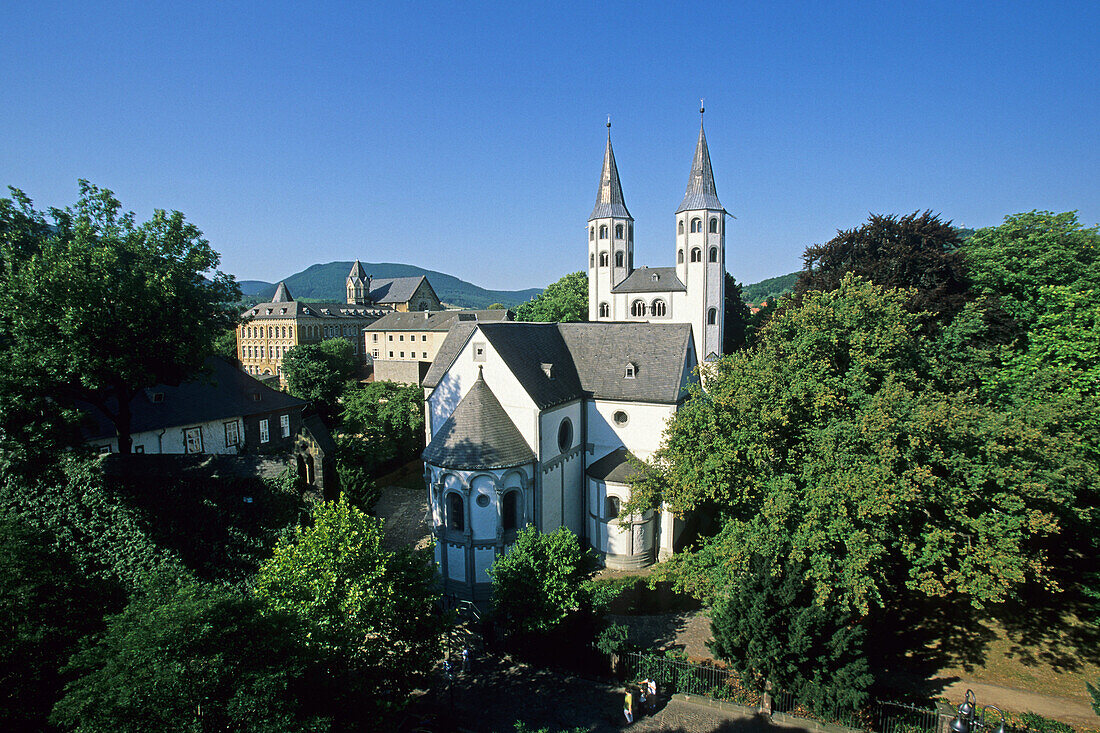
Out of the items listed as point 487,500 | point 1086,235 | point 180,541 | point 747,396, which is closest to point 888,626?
point 747,396

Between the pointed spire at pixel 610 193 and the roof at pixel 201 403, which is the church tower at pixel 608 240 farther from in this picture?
the roof at pixel 201 403

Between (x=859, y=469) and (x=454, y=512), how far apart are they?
16663 mm

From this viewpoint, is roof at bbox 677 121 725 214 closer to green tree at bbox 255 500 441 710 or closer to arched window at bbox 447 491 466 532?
arched window at bbox 447 491 466 532

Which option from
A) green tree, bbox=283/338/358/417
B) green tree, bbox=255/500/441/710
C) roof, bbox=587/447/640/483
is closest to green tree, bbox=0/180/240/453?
green tree, bbox=255/500/441/710

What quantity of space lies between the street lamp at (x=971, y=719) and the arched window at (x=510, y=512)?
54.7ft

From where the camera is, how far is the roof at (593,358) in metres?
27.4

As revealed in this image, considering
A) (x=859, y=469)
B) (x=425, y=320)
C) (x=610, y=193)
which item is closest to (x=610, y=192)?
(x=610, y=193)

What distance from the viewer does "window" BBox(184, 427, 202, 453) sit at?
33.9m

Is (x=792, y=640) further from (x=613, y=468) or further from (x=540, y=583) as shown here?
(x=613, y=468)

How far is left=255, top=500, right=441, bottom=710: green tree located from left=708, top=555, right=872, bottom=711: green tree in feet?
30.4

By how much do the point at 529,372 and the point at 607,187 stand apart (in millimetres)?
44564

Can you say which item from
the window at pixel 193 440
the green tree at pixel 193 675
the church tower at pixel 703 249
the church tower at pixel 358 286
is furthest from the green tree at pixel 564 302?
the church tower at pixel 358 286

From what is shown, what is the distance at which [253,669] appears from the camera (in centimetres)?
1123

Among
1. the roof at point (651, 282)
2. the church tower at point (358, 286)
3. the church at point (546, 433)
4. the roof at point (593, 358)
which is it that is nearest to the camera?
the church at point (546, 433)
